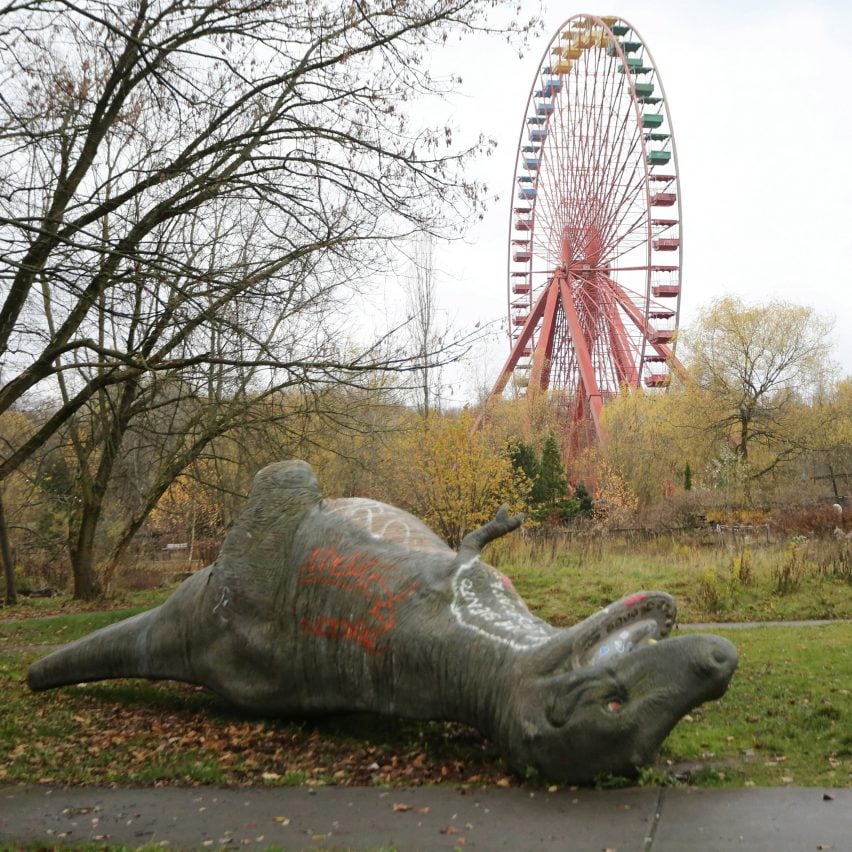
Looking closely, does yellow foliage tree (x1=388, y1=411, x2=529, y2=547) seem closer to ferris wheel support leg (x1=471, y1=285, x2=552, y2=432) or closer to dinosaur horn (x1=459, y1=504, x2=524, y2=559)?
dinosaur horn (x1=459, y1=504, x2=524, y2=559)

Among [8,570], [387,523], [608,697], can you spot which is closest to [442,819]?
[608,697]

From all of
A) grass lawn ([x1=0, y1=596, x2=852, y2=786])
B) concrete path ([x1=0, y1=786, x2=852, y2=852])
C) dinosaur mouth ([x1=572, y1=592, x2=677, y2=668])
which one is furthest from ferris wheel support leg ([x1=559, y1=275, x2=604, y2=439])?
concrete path ([x1=0, y1=786, x2=852, y2=852])

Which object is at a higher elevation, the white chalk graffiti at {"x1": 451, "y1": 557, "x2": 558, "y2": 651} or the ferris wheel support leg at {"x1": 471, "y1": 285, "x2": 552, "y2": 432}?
the ferris wheel support leg at {"x1": 471, "y1": 285, "x2": 552, "y2": 432}

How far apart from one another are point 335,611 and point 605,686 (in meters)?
2.33

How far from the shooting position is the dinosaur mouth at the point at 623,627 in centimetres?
506

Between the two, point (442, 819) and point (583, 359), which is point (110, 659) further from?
point (583, 359)

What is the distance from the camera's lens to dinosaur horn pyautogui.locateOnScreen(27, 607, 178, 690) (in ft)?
25.8

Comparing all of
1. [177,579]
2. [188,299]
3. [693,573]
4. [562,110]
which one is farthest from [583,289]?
[188,299]

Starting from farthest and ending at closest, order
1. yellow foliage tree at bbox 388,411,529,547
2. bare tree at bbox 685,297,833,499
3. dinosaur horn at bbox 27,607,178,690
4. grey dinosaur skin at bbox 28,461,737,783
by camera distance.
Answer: bare tree at bbox 685,297,833,499 < yellow foliage tree at bbox 388,411,529,547 < dinosaur horn at bbox 27,607,178,690 < grey dinosaur skin at bbox 28,461,737,783

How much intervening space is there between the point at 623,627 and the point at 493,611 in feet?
3.01

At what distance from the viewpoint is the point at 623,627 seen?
205 inches

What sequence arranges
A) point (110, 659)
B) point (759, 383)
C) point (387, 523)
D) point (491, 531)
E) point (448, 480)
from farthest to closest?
point (759, 383) < point (448, 480) < point (110, 659) < point (387, 523) < point (491, 531)

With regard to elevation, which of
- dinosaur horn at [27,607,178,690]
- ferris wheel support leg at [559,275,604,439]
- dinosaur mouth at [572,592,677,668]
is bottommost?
dinosaur horn at [27,607,178,690]

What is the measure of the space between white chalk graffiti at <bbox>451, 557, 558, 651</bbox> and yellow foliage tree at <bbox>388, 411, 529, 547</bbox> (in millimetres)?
14726
